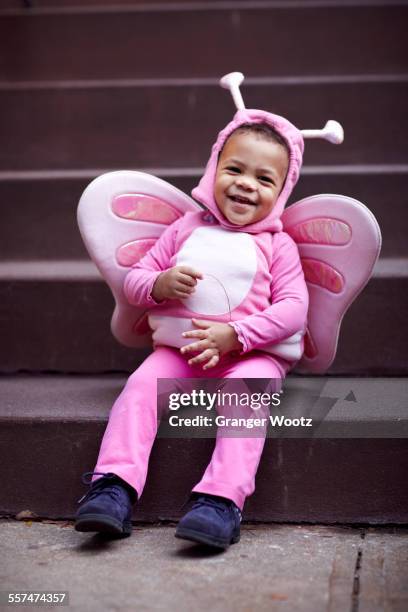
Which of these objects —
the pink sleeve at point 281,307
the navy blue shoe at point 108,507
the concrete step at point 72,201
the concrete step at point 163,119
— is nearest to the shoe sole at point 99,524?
the navy blue shoe at point 108,507

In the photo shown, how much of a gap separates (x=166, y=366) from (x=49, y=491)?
0.41 meters

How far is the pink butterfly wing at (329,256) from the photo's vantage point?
7.23ft

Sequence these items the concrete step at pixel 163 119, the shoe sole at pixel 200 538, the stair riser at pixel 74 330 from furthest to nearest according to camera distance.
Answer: the concrete step at pixel 163 119, the stair riser at pixel 74 330, the shoe sole at pixel 200 538

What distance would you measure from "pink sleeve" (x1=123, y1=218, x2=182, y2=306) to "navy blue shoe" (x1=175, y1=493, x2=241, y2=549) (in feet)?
1.79

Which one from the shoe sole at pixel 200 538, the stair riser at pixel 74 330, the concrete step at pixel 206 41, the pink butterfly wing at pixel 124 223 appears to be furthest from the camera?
the concrete step at pixel 206 41

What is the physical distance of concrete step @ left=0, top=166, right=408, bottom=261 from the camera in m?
2.95

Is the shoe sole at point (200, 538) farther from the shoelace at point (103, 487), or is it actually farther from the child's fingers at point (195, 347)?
the child's fingers at point (195, 347)

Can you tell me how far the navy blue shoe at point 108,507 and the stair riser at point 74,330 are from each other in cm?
69

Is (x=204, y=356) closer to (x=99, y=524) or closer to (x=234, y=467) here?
(x=234, y=467)

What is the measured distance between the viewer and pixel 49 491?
2.14 meters

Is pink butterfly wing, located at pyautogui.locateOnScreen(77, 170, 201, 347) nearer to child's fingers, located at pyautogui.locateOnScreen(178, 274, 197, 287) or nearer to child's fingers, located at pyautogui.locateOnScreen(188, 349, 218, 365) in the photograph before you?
child's fingers, located at pyautogui.locateOnScreen(178, 274, 197, 287)

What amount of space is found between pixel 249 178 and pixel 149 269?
13.5 inches

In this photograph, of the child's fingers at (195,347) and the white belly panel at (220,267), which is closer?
the child's fingers at (195,347)

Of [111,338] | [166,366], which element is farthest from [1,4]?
[166,366]
